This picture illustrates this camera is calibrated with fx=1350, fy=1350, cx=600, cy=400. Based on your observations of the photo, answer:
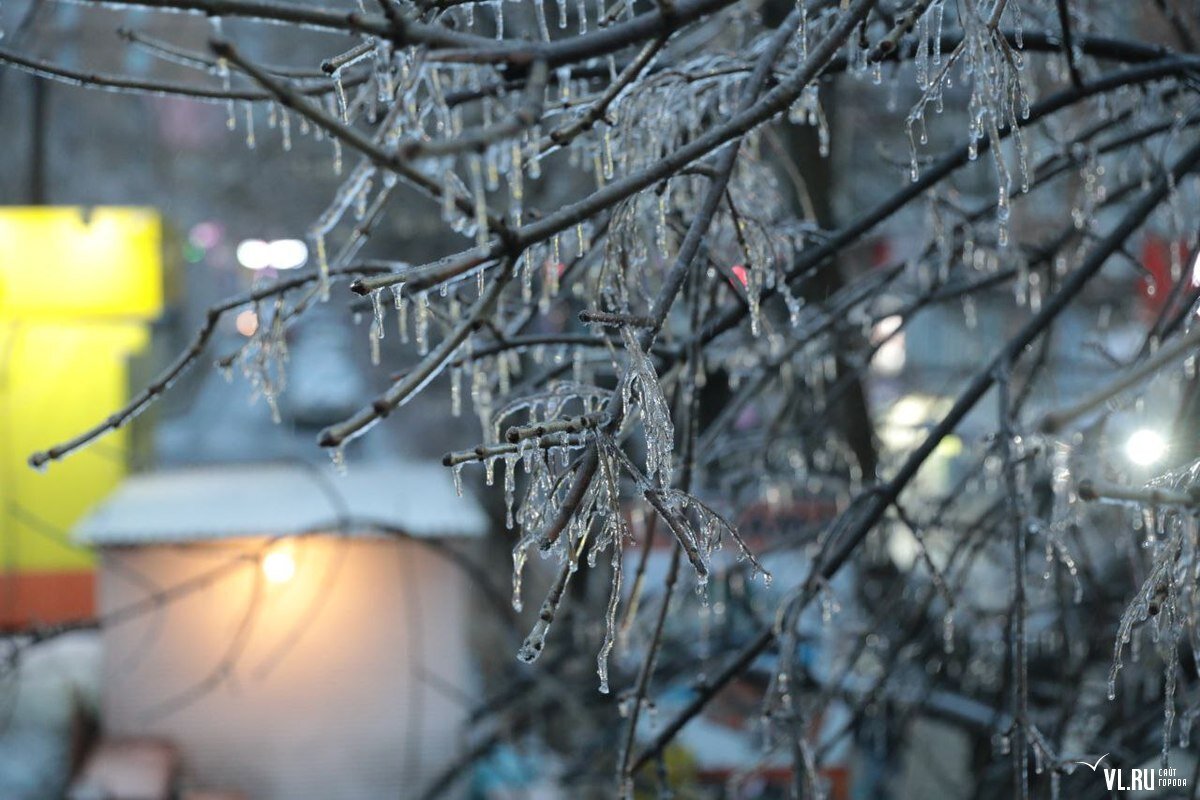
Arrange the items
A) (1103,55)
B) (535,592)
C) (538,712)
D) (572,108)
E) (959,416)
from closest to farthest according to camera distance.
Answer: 1. (572,108)
2. (959,416)
3. (1103,55)
4. (538,712)
5. (535,592)

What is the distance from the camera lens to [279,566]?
8.03 m

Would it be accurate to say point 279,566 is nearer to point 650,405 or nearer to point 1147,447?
point 1147,447

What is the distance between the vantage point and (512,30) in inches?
265

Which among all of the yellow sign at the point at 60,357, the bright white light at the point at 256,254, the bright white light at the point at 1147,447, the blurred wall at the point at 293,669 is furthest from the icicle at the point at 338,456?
the yellow sign at the point at 60,357

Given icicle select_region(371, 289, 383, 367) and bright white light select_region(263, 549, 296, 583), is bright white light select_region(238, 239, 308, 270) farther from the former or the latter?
icicle select_region(371, 289, 383, 367)

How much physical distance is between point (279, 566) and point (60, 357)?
591cm

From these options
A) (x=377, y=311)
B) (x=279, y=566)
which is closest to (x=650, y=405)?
(x=377, y=311)

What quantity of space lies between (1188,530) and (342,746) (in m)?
7.16

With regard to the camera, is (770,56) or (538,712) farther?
(538,712)

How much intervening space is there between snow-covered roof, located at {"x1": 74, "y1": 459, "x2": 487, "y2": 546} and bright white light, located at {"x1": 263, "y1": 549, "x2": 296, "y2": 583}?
197 mm

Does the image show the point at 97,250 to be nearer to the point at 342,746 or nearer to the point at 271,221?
the point at 271,221

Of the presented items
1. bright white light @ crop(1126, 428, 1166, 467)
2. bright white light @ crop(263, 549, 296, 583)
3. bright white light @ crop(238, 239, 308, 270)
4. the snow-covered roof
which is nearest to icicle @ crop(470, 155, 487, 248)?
bright white light @ crop(1126, 428, 1166, 467)

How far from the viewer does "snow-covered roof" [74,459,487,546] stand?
7.96 metres

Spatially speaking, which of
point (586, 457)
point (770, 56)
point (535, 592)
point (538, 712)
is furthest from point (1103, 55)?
point (535, 592)
